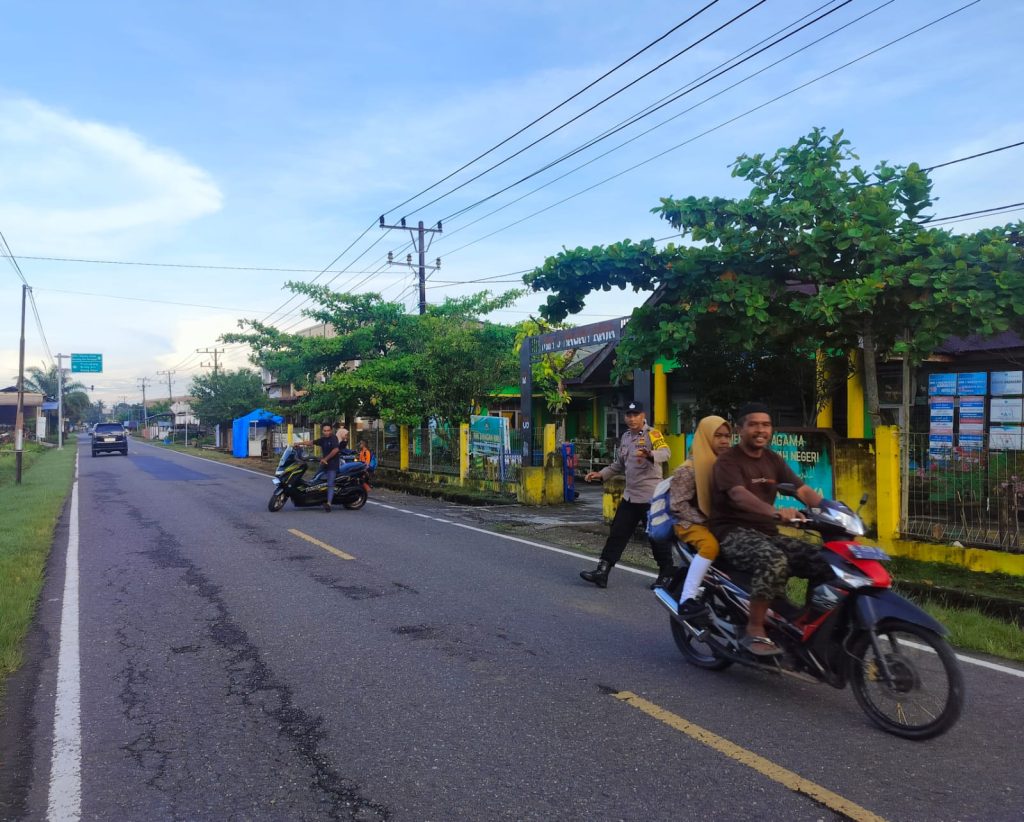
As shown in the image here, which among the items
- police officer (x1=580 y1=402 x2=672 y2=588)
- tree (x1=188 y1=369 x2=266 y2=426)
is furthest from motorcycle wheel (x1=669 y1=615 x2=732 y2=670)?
tree (x1=188 y1=369 x2=266 y2=426)

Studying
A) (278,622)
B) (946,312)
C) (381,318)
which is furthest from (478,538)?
(381,318)

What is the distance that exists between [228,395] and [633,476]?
51719mm

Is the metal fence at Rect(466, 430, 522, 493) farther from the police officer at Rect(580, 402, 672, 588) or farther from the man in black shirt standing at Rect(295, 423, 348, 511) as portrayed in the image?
the police officer at Rect(580, 402, 672, 588)

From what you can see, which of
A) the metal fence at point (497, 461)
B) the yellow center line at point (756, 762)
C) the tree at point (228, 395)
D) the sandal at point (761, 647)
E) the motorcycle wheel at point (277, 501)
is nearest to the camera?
the yellow center line at point (756, 762)

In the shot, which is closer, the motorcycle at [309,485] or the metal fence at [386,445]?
the motorcycle at [309,485]

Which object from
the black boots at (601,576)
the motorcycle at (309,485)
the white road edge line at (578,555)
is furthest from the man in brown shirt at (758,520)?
the motorcycle at (309,485)

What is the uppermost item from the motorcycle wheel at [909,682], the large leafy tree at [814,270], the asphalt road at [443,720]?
the large leafy tree at [814,270]

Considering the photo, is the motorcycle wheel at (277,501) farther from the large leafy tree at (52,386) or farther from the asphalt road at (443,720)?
the large leafy tree at (52,386)

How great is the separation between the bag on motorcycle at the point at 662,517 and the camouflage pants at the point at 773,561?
2.14 ft

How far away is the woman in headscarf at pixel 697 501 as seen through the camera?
16.3 ft

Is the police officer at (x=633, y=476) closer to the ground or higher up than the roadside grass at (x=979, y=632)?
higher up

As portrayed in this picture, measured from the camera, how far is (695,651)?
5.39 meters

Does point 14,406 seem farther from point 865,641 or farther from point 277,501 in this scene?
point 865,641

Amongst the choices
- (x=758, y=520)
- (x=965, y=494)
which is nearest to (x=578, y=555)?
(x=965, y=494)
